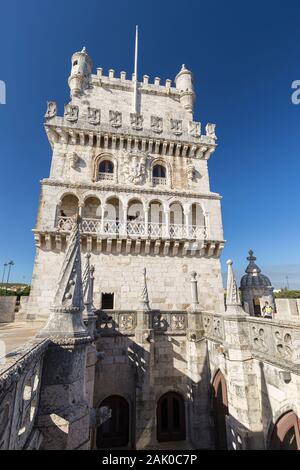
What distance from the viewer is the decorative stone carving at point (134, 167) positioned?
16.2m

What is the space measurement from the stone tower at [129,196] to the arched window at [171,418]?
4745mm

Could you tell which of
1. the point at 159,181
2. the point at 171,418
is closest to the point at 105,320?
the point at 171,418

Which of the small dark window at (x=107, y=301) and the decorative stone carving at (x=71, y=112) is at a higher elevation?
the decorative stone carving at (x=71, y=112)

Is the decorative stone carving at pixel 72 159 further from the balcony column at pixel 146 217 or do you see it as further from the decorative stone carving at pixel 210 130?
the decorative stone carving at pixel 210 130

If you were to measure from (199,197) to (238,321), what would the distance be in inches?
440

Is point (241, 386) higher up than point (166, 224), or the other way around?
point (166, 224)

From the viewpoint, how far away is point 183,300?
47.5 feet

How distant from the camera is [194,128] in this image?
18.7m

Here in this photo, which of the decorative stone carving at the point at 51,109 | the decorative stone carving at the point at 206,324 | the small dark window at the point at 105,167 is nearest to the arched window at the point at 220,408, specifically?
the decorative stone carving at the point at 206,324

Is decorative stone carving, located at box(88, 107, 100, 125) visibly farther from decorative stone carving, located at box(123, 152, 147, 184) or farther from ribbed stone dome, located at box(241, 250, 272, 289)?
ribbed stone dome, located at box(241, 250, 272, 289)

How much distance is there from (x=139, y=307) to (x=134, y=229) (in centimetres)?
590

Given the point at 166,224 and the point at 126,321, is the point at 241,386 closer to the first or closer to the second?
the point at 126,321

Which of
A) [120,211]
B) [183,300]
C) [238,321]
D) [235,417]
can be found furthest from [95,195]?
[235,417]

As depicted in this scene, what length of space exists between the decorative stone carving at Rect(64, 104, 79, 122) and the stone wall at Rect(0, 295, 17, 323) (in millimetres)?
12585
